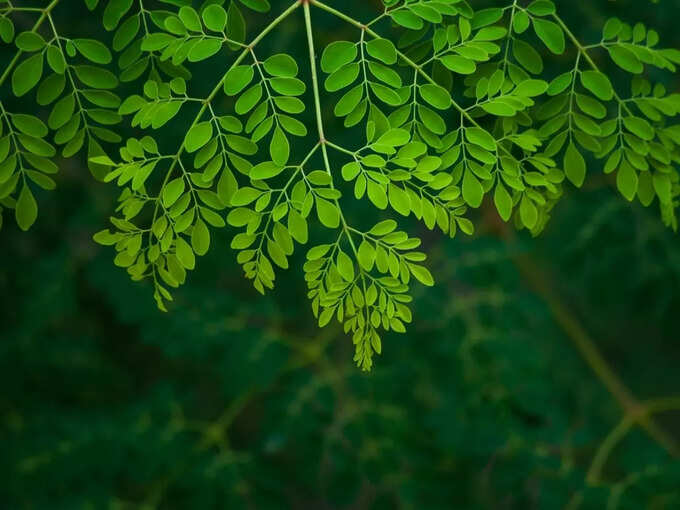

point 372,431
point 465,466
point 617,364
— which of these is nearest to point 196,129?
point 372,431

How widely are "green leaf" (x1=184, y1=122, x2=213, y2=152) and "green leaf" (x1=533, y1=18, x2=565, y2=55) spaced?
334mm

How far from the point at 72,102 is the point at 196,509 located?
3.38 feet

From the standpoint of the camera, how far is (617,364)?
2309mm

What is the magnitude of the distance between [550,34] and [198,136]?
358mm

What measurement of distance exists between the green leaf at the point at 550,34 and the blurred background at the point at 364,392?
2.22 feet

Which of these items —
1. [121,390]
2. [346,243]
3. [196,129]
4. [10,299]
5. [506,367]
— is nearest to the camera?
[196,129]

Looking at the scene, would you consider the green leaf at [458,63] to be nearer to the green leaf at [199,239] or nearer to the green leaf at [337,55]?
the green leaf at [337,55]

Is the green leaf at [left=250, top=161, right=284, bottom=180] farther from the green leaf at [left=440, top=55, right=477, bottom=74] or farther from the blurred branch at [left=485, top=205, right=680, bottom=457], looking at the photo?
the blurred branch at [left=485, top=205, right=680, bottom=457]

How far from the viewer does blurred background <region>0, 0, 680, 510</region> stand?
1.57m

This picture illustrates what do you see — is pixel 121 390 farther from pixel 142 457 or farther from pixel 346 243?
pixel 346 243

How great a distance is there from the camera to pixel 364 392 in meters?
1.62

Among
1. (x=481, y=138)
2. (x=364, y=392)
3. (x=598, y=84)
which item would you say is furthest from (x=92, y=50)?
(x=364, y=392)

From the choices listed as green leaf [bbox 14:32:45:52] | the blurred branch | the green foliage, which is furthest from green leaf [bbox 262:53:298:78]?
the blurred branch

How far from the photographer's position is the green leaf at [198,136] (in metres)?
0.73
